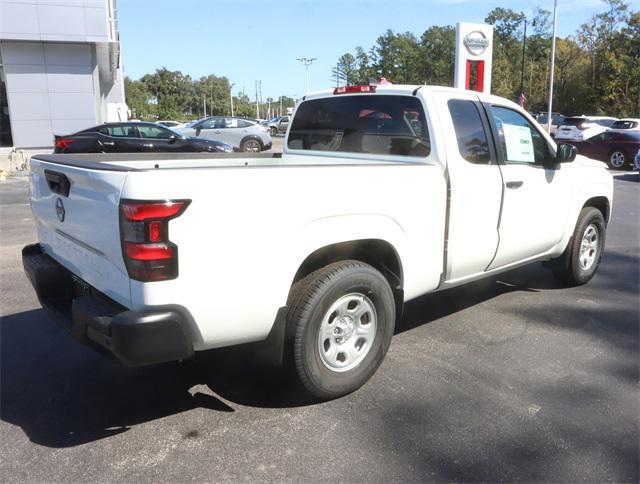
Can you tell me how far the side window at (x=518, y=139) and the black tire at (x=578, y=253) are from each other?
3.12ft

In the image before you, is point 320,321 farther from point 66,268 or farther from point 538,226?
point 538,226

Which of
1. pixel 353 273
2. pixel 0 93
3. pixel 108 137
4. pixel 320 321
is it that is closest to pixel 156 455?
pixel 320 321

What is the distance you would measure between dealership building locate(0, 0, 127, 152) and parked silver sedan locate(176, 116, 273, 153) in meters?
4.21

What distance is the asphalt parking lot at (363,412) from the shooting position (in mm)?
2785

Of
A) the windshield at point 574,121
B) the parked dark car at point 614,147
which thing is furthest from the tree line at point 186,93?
the parked dark car at point 614,147

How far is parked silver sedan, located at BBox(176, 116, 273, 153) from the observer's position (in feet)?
76.0

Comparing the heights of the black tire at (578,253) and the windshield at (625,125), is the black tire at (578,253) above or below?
below

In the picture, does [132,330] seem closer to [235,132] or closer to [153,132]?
[153,132]

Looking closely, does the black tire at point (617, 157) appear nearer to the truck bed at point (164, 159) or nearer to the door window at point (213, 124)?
the door window at point (213, 124)

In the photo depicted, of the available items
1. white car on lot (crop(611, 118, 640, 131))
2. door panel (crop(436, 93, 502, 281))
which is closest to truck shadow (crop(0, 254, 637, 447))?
door panel (crop(436, 93, 502, 281))

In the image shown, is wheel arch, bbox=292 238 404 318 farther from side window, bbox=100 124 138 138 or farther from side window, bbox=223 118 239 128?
side window, bbox=223 118 239 128

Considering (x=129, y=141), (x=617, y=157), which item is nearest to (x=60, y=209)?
(x=129, y=141)

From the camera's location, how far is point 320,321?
126 inches

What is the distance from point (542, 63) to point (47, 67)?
63.2 m
